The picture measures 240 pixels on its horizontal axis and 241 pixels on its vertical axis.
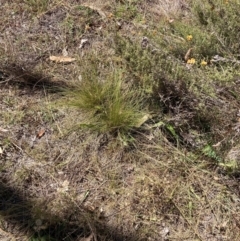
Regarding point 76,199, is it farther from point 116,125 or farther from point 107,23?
point 107,23

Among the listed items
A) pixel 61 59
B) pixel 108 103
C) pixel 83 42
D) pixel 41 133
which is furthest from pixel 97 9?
pixel 41 133

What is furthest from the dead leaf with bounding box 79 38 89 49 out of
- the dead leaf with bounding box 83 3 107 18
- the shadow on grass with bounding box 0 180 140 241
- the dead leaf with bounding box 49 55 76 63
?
the shadow on grass with bounding box 0 180 140 241

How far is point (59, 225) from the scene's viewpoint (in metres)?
2.52

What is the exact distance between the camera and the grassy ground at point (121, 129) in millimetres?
2578

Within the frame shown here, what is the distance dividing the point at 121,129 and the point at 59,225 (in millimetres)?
789

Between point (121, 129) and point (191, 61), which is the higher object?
point (191, 61)

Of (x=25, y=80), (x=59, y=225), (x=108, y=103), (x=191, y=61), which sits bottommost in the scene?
(x=59, y=225)

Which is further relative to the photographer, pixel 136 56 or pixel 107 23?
pixel 107 23

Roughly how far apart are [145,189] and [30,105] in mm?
1109

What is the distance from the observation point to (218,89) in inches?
121

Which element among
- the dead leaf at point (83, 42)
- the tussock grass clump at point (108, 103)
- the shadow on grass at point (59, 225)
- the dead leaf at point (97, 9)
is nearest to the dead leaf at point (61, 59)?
the dead leaf at point (83, 42)

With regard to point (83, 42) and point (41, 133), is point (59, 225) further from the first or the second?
point (83, 42)

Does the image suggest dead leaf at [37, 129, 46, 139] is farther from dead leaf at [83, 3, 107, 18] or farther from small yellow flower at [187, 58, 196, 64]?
dead leaf at [83, 3, 107, 18]

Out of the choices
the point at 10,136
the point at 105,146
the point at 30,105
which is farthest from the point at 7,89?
the point at 105,146
